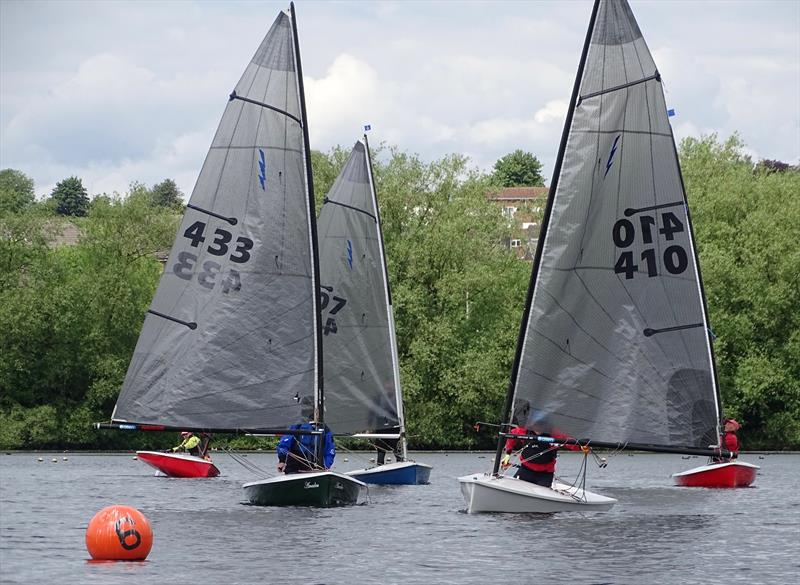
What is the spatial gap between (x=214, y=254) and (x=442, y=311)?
4795 centimetres

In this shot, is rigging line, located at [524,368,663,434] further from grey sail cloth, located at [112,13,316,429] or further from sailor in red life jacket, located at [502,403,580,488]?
grey sail cloth, located at [112,13,316,429]

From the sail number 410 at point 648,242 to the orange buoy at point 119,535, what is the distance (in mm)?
12470

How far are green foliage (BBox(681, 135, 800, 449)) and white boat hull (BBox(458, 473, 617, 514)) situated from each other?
46741 mm

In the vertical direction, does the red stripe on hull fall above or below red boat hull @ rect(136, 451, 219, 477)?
above

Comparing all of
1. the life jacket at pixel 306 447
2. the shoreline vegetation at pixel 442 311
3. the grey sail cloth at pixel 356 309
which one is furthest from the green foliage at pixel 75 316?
the life jacket at pixel 306 447

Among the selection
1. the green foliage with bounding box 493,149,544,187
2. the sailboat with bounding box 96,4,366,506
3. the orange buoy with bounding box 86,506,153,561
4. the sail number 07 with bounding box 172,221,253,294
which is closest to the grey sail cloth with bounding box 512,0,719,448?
the sailboat with bounding box 96,4,366,506

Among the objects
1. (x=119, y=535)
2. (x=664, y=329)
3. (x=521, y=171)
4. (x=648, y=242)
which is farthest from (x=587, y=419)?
(x=521, y=171)

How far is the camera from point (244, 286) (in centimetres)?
3575

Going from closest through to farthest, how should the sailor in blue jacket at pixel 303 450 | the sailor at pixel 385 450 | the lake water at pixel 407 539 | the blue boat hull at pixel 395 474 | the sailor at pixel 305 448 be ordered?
the lake water at pixel 407 539 < the sailor at pixel 305 448 < the sailor in blue jacket at pixel 303 450 < the blue boat hull at pixel 395 474 < the sailor at pixel 385 450

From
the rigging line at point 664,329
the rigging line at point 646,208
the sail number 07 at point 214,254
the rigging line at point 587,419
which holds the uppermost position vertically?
the rigging line at point 646,208

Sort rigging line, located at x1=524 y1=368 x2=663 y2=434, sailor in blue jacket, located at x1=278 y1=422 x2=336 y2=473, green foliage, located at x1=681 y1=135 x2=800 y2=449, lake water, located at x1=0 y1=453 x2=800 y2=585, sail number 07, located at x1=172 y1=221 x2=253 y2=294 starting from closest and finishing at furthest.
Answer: lake water, located at x1=0 y1=453 x2=800 y2=585, rigging line, located at x1=524 y1=368 x2=663 y2=434, sailor in blue jacket, located at x1=278 y1=422 x2=336 y2=473, sail number 07, located at x1=172 y1=221 x2=253 y2=294, green foliage, located at x1=681 y1=135 x2=800 y2=449

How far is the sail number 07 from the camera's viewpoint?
35.8m

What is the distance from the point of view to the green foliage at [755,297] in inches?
3137

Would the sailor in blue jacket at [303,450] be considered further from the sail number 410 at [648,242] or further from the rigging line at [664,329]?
the sail number 410 at [648,242]
